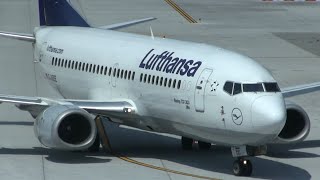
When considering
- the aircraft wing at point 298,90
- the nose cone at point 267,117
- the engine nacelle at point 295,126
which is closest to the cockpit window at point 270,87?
the nose cone at point 267,117

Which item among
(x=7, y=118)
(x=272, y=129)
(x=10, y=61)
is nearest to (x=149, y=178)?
(x=272, y=129)

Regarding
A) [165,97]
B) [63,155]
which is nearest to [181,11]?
[63,155]

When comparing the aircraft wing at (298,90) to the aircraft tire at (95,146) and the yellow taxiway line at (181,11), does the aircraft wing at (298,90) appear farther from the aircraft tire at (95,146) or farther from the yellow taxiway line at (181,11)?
the yellow taxiway line at (181,11)

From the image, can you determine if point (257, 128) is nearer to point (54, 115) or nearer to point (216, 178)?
point (216, 178)

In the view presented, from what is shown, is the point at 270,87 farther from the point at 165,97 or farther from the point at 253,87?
the point at 165,97

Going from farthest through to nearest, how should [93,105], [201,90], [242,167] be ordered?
[93,105] → [201,90] → [242,167]

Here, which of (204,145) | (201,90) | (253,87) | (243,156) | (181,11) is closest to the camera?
(253,87)

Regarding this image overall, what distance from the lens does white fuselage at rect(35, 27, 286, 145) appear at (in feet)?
96.0

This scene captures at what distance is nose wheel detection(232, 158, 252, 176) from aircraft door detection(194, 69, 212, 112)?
1807mm

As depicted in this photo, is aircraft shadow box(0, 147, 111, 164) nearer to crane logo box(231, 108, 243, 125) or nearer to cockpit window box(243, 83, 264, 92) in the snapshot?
crane logo box(231, 108, 243, 125)

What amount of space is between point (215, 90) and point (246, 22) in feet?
149

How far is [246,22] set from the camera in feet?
245

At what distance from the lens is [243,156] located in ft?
98.9

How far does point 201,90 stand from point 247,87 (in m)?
1.49
